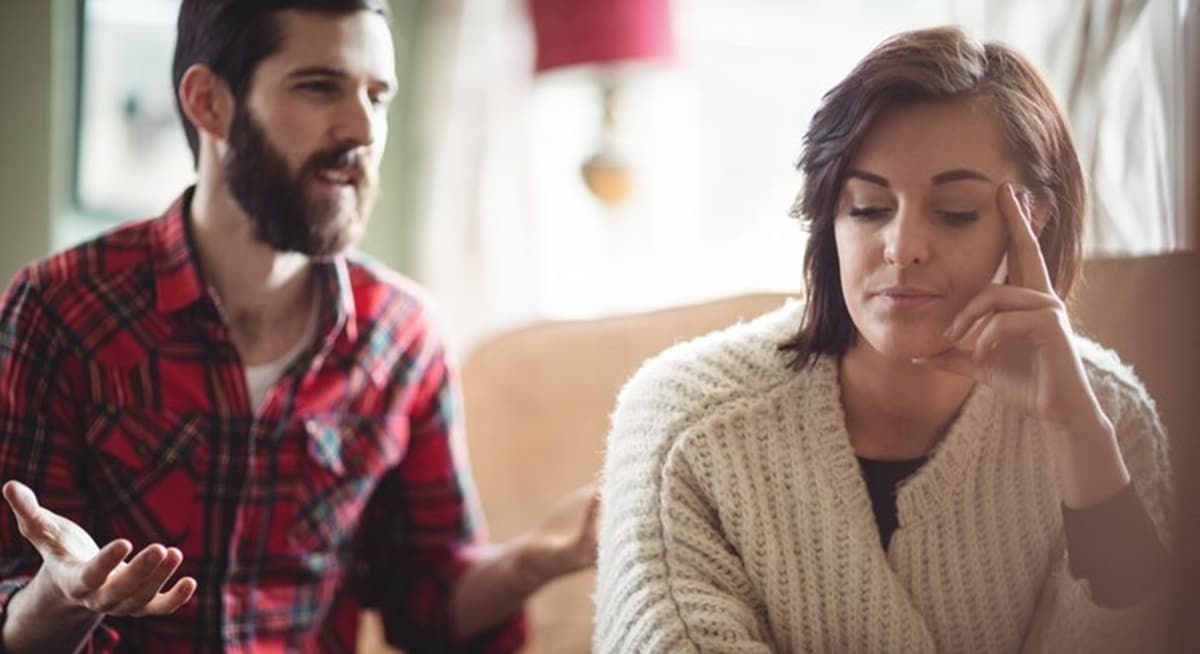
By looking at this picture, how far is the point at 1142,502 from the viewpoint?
70 cm

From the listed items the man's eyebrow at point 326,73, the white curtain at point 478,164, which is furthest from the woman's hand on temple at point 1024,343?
the white curtain at point 478,164

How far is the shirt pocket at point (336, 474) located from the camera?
3.22ft

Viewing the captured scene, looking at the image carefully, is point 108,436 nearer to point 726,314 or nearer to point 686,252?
point 726,314

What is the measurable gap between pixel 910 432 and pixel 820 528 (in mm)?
80

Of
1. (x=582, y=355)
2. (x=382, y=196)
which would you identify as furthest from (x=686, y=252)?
(x=582, y=355)

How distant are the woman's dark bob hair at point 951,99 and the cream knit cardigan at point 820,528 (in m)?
0.07

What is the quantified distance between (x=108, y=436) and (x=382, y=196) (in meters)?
0.97

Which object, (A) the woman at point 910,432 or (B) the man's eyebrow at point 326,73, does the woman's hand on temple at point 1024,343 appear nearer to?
(A) the woman at point 910,432

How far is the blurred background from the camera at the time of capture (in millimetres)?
718

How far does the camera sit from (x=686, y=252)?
1.87 m

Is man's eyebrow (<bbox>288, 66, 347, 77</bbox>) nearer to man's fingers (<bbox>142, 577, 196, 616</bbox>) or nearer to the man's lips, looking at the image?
the man's lips

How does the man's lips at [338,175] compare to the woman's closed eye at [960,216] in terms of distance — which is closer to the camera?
the woman's closed eye at [960,216]

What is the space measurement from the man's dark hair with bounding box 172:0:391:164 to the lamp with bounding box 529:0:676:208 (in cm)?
84

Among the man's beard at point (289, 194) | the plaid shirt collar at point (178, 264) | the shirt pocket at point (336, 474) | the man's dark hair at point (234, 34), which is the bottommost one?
the shirt pocket at point (336, 474)
